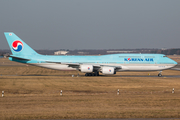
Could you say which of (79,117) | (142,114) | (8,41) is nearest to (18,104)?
(79,117)

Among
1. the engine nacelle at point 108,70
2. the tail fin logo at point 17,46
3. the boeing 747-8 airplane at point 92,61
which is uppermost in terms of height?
the tail fin logo at point 17,46

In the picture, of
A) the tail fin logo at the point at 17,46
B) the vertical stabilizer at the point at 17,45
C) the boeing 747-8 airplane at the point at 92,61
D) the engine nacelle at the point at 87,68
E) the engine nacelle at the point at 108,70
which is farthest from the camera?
the tail fin logo at the point at 17,46

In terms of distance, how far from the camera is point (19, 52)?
50844 mm

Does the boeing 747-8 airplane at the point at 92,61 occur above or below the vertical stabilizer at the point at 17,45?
below

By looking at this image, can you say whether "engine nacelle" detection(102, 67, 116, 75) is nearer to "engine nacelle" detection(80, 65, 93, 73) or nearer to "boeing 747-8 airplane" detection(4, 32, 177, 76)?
"boeing 747-8 airplane" detection(4, 32, 177, 76)

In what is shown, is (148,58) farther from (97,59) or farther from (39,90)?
(39,90)

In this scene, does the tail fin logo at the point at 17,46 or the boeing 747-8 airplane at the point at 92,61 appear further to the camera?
A: the tail fin logo at the point at 17,46

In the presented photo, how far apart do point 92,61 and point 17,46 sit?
1658cm

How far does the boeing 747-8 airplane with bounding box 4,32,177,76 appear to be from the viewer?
49281 millimetres

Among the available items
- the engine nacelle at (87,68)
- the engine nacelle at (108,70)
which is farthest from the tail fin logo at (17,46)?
the engine nacelle at (108,70)

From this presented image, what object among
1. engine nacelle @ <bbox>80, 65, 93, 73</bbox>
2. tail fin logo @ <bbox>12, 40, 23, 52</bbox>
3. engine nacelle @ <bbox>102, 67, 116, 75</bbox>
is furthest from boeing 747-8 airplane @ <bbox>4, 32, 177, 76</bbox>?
engine nacelle @ <bbox>102, 67, 116, 75</bbox>

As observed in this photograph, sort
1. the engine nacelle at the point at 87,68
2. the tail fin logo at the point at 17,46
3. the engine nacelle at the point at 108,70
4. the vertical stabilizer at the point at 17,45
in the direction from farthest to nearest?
A: 1. the tail fin logo at the point at 17,46
2. the vertical stabilizer at the point at 17,45
3. the engine nacelle at the point at 87,68
4. the engine nacelle at the point at 108,70

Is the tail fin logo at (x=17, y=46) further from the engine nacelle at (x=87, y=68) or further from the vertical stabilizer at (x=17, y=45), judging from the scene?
the engine nacelle at (x=87, y=68)

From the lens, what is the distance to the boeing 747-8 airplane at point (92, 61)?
4928 cm
